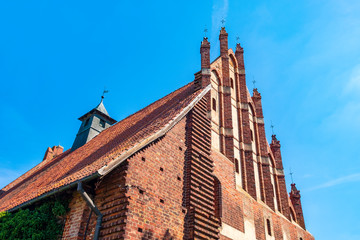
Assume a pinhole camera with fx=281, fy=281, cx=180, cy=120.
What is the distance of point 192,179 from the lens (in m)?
7.77

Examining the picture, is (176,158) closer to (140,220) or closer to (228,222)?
(140,220)

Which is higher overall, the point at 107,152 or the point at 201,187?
the point at 107,152

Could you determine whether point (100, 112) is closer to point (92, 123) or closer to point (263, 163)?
point (92, 123)

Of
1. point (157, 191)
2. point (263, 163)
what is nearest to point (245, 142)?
point (263, 163)

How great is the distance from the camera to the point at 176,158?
307 inches

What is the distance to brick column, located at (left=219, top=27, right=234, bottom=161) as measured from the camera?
11.0 metres

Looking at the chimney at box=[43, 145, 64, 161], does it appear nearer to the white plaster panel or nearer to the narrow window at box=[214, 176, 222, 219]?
the white plaster panel

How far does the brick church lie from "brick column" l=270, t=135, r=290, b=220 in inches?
2.2

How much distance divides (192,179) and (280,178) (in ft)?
27.2

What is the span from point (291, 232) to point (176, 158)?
7883 millimetres

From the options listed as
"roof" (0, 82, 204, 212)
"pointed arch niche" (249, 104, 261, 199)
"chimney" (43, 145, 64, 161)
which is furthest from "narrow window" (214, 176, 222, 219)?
"chimney" (43, 145, 64, 161)

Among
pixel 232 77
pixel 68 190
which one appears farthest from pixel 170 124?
pixel 232 77

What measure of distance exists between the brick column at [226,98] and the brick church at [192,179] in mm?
43

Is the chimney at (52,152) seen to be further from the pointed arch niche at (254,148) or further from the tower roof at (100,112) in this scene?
the pointed arch niche at (254,148)
